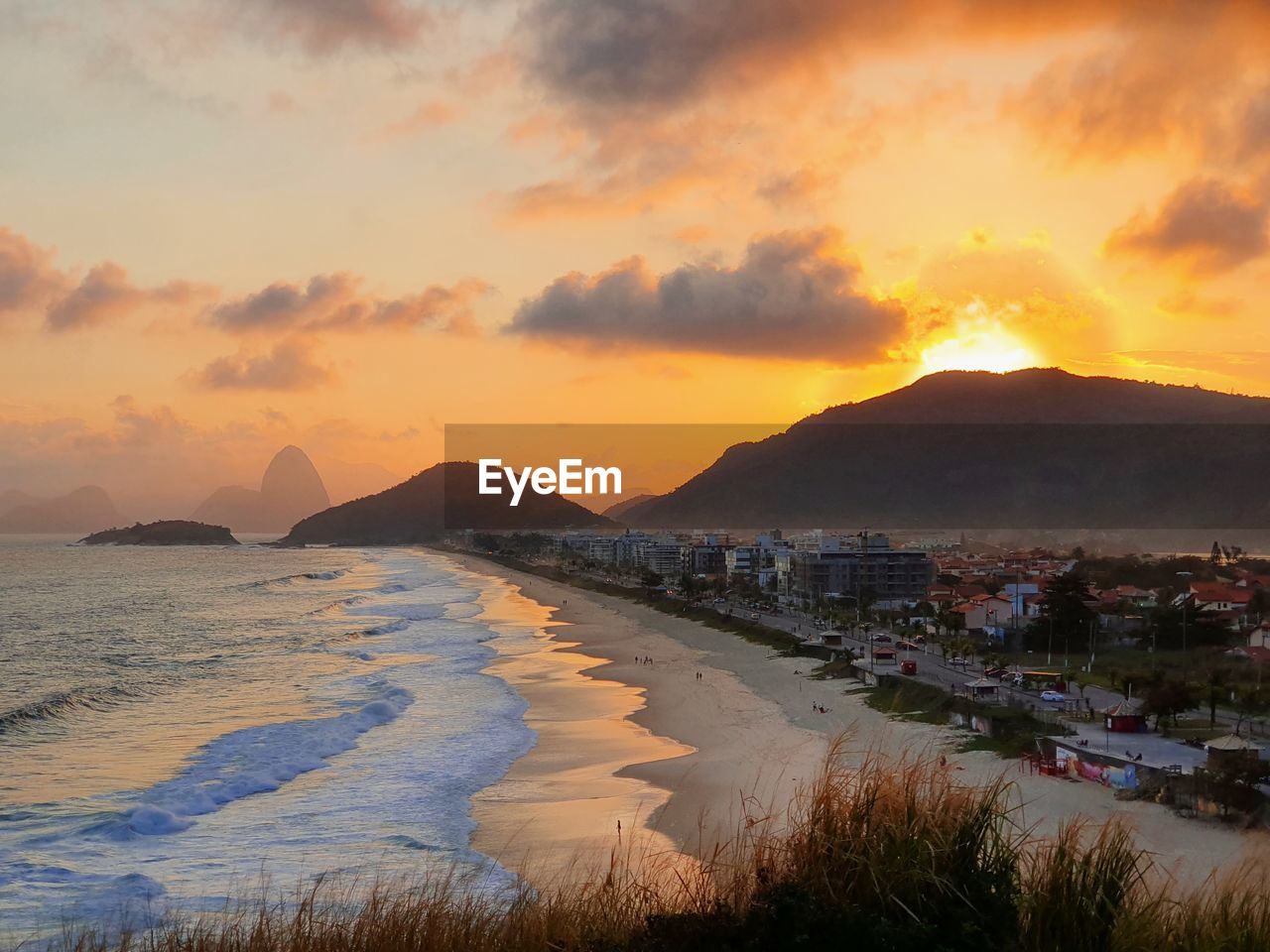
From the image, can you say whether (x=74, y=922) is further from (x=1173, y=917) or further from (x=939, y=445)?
(x=939, y=445)

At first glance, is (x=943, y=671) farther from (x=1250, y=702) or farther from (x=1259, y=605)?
(x=1259, y=605)

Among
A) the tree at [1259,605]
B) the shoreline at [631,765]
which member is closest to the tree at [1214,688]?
the shoreline at [631,765]

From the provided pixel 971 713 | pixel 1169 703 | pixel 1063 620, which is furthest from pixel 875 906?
pixel 1063 620

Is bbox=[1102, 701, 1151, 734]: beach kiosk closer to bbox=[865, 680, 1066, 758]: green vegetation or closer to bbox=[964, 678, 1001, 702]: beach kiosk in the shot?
bbox=[865, 680, 1066, 758]: green vegetation

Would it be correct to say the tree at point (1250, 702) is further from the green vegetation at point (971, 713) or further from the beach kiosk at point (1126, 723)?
the green vegetation at point (971, 713)

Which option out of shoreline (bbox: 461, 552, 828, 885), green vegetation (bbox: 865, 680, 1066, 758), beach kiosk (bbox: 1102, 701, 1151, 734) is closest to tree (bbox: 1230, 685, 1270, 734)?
beach kiosk (bbox: 1102, 701, 1151, 734)
